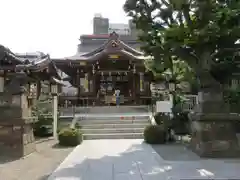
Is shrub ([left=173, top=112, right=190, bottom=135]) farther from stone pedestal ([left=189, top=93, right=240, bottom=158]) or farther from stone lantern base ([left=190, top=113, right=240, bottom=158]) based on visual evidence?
stone lantern base ([left=190, top=113, right=240, bottom=158])

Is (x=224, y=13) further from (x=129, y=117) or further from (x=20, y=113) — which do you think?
(x=129, y=117)

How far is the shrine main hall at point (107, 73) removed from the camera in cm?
2455

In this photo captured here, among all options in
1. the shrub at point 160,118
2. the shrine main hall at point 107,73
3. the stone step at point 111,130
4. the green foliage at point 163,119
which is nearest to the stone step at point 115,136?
the stone step at point 111,130

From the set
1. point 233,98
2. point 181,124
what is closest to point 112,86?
point 181,124

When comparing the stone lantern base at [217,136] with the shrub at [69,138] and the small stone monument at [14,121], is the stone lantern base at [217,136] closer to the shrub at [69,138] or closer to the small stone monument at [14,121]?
the shrub at [69,138]

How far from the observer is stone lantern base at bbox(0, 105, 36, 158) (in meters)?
9.74

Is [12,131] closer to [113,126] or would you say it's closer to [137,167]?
[137,167]

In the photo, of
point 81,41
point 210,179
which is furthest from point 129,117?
point 81,41

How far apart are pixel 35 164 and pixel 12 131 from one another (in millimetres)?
1827

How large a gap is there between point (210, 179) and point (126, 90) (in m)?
21.5

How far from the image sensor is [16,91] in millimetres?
9891

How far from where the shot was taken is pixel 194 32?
973 centimetres

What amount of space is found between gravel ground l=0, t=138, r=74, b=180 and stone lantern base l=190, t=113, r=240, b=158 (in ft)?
14.9

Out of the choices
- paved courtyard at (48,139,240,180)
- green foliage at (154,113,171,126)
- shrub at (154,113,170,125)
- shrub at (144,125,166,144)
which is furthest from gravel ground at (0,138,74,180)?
shrub at (154,113,170,125)
